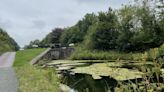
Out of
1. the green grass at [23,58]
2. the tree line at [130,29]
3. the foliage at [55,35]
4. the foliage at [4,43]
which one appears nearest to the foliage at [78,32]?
the foliage at [55,35]

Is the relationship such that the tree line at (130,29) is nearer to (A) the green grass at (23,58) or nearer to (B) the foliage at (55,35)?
(A) the green grass at (23,58)

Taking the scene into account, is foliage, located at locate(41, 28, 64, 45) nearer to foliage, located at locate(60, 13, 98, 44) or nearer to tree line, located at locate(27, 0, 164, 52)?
foliage, located at locate(60, 13, 98, 44)

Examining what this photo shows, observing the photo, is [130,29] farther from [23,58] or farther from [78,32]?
[78,32]

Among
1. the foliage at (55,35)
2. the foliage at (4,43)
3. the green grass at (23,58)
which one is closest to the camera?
the green grass at (23,58)

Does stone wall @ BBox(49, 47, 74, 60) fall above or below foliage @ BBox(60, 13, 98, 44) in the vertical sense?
below

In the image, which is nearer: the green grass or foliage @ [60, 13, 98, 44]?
the green grass

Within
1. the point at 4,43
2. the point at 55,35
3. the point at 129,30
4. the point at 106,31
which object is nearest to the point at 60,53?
the point at 4,43

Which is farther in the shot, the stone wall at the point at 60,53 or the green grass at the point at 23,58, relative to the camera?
the stone wall at the point at 60,53

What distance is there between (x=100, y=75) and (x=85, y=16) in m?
54.6

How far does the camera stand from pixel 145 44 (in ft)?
144

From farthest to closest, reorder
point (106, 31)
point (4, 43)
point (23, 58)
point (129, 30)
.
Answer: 1. point (4, 43)
2. point (106, 31)
3. point (129, 30)
4. point (23, 58)

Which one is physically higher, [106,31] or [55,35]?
[55,35]

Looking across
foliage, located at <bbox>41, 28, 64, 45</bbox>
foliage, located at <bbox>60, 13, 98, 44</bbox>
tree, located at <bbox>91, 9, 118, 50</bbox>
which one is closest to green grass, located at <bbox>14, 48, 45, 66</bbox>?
tree, located at <bbox>91, 9, 118, 50</bbox>

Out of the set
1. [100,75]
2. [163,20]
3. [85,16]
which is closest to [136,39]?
[163,20]
